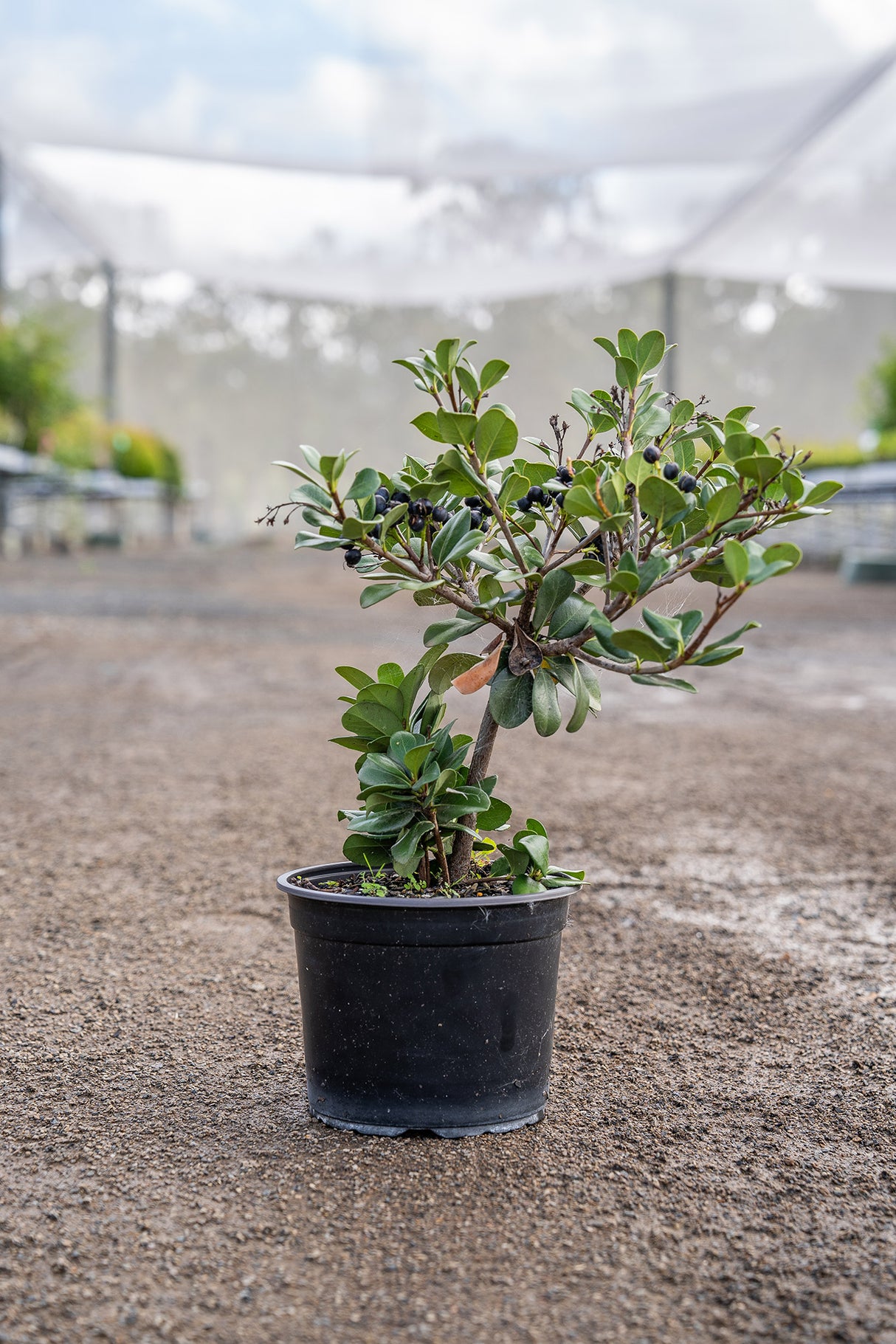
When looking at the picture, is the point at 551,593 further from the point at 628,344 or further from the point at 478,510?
the point at 628,344

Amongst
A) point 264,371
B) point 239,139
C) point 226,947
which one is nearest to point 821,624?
point 226,947

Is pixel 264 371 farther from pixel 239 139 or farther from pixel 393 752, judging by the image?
pixel 393 752

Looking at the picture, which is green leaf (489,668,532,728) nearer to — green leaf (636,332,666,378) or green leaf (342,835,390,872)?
green leaf (342,835,390,872)

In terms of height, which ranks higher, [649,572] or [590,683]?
[649,572]

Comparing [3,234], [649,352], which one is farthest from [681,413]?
[3,234]

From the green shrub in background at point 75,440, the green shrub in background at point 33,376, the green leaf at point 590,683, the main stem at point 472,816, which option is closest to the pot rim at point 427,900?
the main stem at point 472,816

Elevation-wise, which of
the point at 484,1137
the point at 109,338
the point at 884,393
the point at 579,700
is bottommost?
the point at 484,1137

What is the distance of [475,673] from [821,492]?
0.43 meters

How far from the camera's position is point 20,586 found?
916 cm

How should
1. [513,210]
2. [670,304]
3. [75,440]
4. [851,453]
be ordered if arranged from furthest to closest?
Result: [670,304] < [513,210] < [75,440] < [851,453]

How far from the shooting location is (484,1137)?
145 centimetres

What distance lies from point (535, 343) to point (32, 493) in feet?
52.7

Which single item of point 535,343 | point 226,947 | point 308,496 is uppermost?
point 535,343

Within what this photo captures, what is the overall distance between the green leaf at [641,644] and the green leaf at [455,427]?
0.91ft
